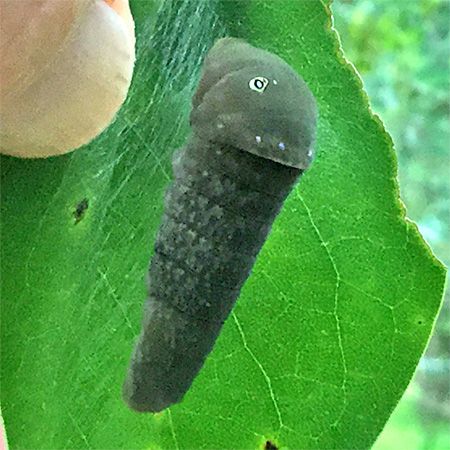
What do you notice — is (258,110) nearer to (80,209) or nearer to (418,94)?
(80,209)

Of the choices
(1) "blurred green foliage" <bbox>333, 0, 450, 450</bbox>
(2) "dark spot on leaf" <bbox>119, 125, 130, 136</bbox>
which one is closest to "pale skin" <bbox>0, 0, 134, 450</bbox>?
(2) "dark spot on leaf" <bbox>119, 125, 130, 136</bbox>

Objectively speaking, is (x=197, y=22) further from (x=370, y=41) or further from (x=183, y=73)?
(x=370, y=41)

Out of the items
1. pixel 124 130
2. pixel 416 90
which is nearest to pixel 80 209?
pixel 124 130

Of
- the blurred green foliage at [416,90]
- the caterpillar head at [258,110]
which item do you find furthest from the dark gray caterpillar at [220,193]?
the blurred green foliage at [416,90]

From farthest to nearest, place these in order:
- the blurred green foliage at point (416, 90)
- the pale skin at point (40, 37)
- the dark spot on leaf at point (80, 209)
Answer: the blurred green foliage at point (416, 90)
the dark spot on leaf at point (80, 209)
the pale skin at point (40, 37)

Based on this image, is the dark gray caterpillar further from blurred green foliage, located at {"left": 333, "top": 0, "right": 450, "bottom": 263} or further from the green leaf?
blurred green foliage, located at {"left": 333, "top": 0, "right": 450, "bottom": 263}

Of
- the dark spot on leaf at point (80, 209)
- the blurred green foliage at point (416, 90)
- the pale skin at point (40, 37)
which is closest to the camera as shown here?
the pale skin at point (40, 37)

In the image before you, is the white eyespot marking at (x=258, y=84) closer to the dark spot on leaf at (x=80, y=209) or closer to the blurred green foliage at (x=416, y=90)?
the dark spot on leaf at (x=80, y=209)
